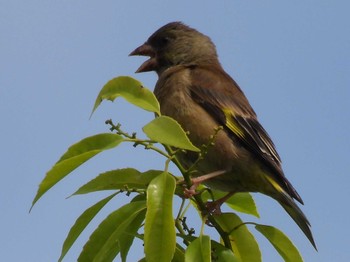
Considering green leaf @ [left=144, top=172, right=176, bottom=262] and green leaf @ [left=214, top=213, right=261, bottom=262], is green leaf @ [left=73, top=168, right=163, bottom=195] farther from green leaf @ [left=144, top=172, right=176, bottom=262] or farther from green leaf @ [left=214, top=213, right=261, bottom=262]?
green leaf @ [left=214, top=213, right=261, bottom=262]

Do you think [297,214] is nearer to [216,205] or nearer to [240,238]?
[216,205]

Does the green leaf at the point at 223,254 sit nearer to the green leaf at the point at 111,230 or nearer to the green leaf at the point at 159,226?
the green leaf at the point at 111,230

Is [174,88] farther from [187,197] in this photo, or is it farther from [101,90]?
[101,90]

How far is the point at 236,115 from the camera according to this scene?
5.36m

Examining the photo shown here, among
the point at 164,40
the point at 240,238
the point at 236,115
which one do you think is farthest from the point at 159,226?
the point at 164,40

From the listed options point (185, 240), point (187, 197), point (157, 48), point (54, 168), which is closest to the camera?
point (54, 168)

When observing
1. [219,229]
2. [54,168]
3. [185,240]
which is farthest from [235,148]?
[54,168]

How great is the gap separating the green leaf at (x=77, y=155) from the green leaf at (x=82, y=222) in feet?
1.38

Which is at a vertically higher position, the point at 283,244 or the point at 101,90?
the point at 101,90

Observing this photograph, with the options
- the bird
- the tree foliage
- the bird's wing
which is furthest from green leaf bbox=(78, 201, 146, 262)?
the bird's wing

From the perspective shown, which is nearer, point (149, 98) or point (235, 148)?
point (149, 98)

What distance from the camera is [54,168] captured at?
294cm

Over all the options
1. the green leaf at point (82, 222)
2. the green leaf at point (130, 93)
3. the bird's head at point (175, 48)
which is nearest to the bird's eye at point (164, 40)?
the bird's head at point (175, 48)

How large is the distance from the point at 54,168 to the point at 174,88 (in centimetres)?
→ 260
